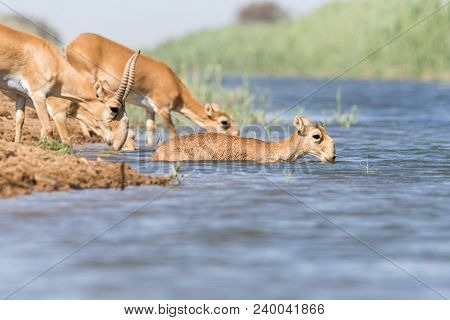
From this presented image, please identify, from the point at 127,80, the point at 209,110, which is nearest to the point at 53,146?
the point at 127,80

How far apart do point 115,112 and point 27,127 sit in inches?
87.5

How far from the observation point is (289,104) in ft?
97.3

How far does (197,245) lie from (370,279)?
1655 mm

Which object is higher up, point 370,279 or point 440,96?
point 440,96

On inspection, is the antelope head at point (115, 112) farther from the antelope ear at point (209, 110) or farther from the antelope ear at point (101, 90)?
the antelope ear at point (209, 110)

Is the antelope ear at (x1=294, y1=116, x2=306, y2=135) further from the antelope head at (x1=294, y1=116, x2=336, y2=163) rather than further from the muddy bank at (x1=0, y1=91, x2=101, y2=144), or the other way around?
the muddy bank at (x1=0, y1=91, x2=101, y2=144)

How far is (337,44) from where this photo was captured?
43719mm

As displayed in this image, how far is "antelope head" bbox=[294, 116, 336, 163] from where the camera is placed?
44.1ft

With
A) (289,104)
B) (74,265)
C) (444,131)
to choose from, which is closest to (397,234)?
(74,265)

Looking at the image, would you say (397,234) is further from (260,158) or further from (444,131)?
(444,131)

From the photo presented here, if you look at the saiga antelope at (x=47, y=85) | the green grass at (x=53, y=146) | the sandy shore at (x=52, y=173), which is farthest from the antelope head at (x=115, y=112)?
the sandy shore at (x=52, y=173)

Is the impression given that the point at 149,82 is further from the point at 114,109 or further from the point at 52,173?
the point at 52,173

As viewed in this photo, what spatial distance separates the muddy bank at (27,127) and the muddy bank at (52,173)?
8.92 feet

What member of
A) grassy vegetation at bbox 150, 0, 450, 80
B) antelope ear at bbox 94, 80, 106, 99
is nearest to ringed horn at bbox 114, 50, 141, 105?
antelope ear at bbox 94, 80, 106, 99
